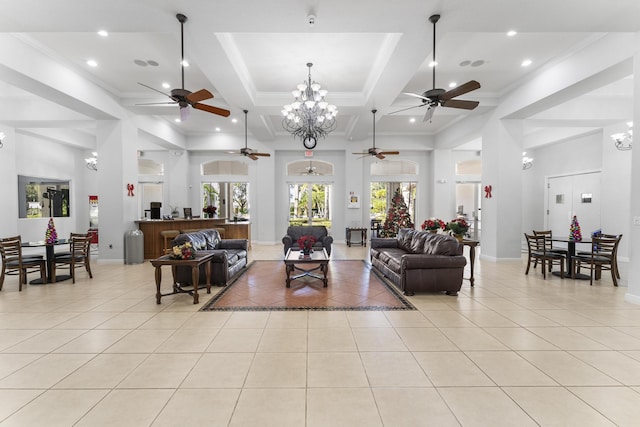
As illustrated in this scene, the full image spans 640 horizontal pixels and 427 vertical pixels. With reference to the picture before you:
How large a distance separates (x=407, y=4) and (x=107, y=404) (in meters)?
4.68

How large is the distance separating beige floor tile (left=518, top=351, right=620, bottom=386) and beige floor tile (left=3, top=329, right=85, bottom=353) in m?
4.54

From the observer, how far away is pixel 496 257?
7.44 metres

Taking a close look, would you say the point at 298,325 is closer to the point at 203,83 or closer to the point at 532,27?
the point at 532,27

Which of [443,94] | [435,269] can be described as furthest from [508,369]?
[443,94]

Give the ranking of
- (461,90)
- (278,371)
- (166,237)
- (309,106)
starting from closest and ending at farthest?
1. (278,371)
2. (461,90)
3. (309,106)
4. (166,237)

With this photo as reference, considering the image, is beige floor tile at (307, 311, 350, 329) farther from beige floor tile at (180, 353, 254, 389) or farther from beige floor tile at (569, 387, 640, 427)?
beige floor tile at (569, 387, 640, 427)

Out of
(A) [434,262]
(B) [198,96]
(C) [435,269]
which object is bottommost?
(C) [435,269]

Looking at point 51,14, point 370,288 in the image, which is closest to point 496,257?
point 370,288

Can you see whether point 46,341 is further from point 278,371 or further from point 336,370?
point 336,370

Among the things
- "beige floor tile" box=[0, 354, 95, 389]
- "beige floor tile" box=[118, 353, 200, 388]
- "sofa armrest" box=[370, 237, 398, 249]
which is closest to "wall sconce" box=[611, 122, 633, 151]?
"sofa armrest" box=[370, 237, 398, 249]

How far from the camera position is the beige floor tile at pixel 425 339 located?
2.97 m

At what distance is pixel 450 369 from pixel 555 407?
2.32 ft

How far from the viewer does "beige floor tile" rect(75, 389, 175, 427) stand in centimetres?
195

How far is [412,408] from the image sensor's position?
2.08m
